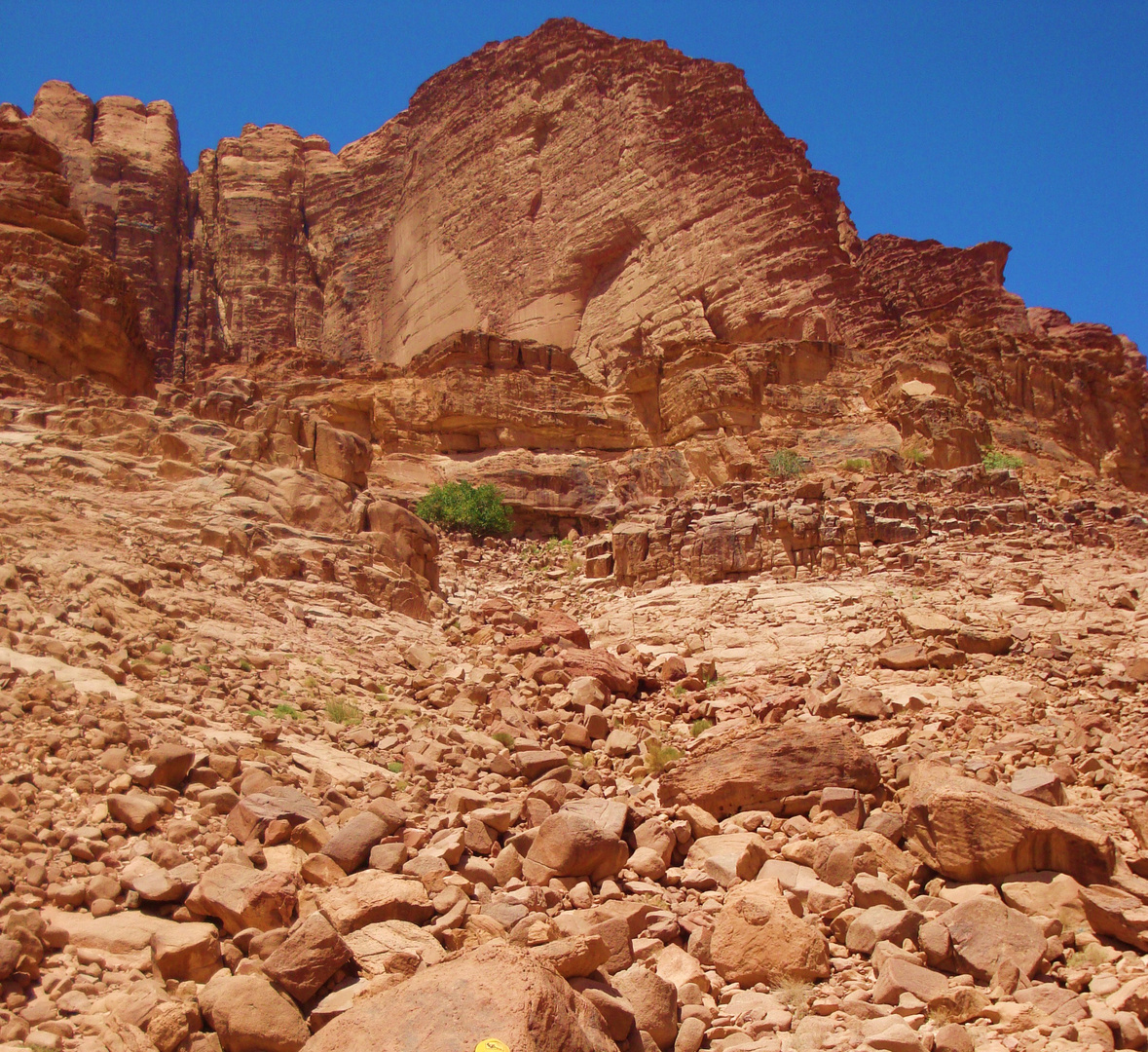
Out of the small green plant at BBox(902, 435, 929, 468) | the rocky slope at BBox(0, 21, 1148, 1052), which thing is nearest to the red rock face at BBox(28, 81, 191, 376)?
the rocky slope at BBox(0, 21, 1148, 1052)

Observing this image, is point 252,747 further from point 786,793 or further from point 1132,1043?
point 1132,1043

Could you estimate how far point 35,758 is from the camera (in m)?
5.25

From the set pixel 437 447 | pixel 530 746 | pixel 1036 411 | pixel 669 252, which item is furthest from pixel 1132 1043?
pixel 669 252

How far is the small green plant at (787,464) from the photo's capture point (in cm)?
2158

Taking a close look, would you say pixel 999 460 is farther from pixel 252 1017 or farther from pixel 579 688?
pixel 252 1017

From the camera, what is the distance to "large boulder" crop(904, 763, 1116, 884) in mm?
5289

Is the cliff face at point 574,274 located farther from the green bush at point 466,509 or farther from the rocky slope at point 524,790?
the rocky slope at point 524,790

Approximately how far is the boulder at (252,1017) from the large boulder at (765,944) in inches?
86.5

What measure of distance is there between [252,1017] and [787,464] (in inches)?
769

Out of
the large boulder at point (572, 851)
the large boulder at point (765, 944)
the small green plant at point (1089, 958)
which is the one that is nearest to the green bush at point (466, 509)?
the large boulder at point (572, 851)

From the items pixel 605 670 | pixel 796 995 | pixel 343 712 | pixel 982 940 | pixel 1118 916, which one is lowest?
pixel 796 995

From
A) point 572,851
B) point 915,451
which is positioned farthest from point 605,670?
point 915,451

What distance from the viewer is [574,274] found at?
113ft

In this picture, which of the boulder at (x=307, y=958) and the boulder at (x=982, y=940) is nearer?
the boulder at (x=307, y=958)
